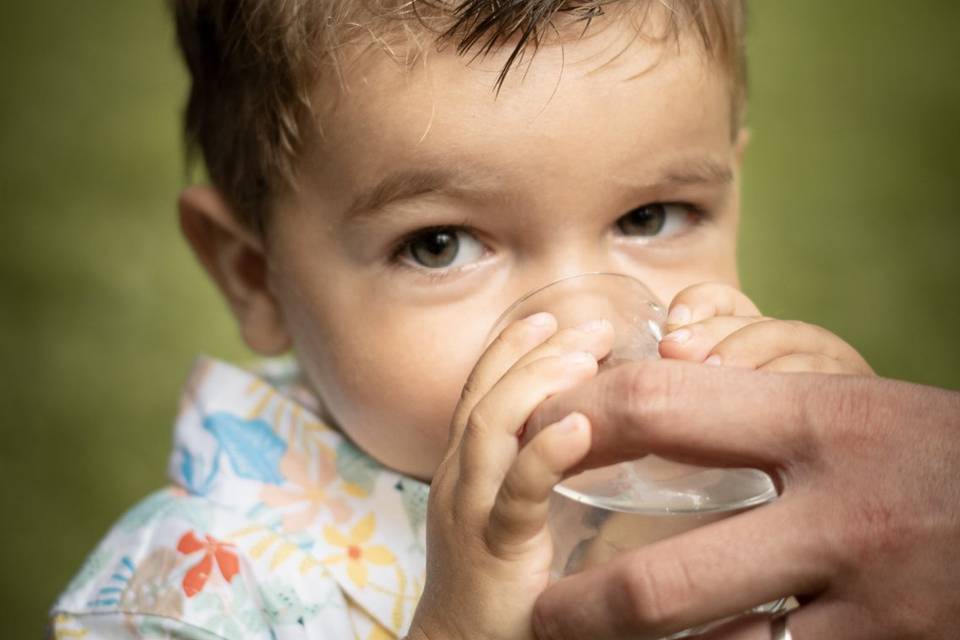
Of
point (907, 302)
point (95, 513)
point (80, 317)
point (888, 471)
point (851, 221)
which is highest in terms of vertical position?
point (851, 221)

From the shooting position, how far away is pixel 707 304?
0.73m

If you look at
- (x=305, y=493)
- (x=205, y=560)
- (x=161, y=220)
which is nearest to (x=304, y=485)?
(x=305, y=493)

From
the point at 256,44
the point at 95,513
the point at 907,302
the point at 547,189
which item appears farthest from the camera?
the point at 907,302

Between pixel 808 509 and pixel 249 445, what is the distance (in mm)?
563

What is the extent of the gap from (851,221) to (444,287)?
3.62 ft

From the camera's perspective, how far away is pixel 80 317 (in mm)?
1693

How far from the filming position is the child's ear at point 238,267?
997 millimetres

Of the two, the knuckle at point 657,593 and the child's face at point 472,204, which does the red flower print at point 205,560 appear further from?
the knuckle at point 657,593

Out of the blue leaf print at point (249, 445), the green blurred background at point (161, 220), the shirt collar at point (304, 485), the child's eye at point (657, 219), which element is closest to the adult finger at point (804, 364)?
the child's eye at point (657, 219)

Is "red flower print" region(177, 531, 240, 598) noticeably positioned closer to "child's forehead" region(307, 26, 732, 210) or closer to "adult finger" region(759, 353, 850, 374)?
"child's forehead" region(307, 26, 732, 210)

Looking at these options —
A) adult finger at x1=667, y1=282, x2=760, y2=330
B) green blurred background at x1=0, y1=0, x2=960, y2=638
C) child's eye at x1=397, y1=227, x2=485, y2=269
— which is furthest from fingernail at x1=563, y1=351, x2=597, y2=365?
green blurred background at x1=0, y1=0, x2=960, y2=638

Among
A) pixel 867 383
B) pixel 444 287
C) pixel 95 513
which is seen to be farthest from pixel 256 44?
pixel 95 513

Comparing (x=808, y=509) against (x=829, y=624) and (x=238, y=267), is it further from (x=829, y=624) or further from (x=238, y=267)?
(x=238, y=267)

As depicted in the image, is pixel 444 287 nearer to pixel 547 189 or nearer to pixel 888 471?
pixel 547 189
